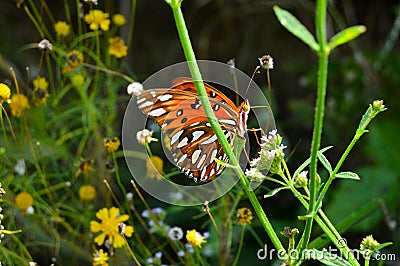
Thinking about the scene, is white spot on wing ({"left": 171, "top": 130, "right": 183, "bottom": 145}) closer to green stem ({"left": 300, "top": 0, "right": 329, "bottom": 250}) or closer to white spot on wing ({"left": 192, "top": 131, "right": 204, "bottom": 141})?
white spot on wing ({"left": 192, "top": 131, "right": 204, "bottom": 141})

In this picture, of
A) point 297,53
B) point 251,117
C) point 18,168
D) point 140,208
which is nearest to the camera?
point 18,168

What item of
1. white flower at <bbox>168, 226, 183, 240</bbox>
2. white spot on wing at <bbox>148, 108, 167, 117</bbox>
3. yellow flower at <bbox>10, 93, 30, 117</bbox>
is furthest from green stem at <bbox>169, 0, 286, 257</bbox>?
yellow flower at <bbox>10, 93, 30, 117</bbox>

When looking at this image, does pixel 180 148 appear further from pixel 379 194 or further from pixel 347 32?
pixel 379 194

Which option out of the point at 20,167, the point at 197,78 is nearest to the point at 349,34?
the point at 197,78

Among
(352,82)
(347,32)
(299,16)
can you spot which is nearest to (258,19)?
(299,16)

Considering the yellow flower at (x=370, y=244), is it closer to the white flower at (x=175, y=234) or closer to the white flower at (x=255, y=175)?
the white flower at (x=255, y=175)

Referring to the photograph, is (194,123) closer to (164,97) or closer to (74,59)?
(164,97)

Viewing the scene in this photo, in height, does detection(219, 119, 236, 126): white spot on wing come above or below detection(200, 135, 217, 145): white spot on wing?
Answer: above

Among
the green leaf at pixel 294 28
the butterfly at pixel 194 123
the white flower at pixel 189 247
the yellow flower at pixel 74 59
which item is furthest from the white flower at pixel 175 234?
the green leaf at pixel 294 28
